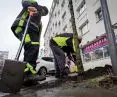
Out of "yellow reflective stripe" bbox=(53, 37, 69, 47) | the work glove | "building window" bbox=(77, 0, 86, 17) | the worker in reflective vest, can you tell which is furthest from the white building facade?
the work glove

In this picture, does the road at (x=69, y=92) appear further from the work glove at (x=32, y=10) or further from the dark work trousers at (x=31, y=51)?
the work glove at (x=32, y=10)

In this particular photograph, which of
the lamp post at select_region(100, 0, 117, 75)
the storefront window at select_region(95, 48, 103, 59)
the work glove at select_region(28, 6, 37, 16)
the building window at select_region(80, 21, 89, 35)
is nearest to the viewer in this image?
the lamp post at select_region(100, 0, 117, 75)

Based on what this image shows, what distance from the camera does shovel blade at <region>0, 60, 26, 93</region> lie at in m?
2.73

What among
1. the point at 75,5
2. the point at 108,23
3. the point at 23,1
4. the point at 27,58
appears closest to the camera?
the point at 108,23

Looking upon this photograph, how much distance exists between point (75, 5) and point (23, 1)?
66.9 feet

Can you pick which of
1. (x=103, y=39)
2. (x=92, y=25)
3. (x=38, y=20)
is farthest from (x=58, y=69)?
(x=92, y=25)

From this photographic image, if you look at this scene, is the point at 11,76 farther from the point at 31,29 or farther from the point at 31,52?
the point at 31,29

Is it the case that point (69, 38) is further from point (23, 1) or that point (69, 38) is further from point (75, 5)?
point (75, 5)

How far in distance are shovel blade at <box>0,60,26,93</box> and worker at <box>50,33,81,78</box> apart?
1994mm

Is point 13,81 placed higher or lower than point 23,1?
lower

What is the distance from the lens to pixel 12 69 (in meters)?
2.81

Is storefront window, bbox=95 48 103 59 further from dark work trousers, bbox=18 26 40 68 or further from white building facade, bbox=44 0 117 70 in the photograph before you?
dark work trousers, bbox=18 26 40 68

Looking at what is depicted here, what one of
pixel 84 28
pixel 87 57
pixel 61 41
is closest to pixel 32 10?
pixel 61 41

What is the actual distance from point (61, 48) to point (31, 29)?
148 cm
